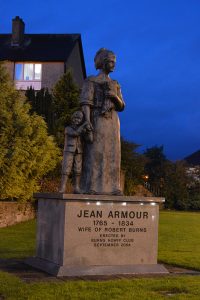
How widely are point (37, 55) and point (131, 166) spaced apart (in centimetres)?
1294

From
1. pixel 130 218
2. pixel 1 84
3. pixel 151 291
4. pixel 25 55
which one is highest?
pixel 25 55

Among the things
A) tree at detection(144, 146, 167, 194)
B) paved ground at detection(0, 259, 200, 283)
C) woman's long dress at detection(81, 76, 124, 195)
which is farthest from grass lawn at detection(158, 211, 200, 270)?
tree at detection(144, 146, 167, 194)

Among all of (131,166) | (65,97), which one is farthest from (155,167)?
(65,97)

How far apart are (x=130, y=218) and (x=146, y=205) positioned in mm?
439

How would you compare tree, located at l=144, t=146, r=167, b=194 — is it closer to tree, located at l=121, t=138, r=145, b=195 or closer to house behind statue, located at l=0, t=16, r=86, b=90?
tree, located at l=121, t=138, r=145, b=195

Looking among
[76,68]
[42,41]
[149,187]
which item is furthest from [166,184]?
[42,41]

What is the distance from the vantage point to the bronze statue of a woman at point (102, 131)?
11.0 meters

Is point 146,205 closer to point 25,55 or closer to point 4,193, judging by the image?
point 4,193

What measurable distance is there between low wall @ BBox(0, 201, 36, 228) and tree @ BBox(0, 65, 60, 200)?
1.69ft

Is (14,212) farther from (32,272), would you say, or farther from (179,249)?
(32,272)

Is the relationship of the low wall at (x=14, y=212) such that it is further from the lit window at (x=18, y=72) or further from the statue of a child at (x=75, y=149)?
the lit window at (x=18, y=72)

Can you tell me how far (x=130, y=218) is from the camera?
35.6 ft

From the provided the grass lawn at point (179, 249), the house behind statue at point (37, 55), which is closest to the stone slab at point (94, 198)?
the grass lawn at point (179, 249)

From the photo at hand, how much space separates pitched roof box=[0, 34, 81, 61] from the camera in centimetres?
4703
